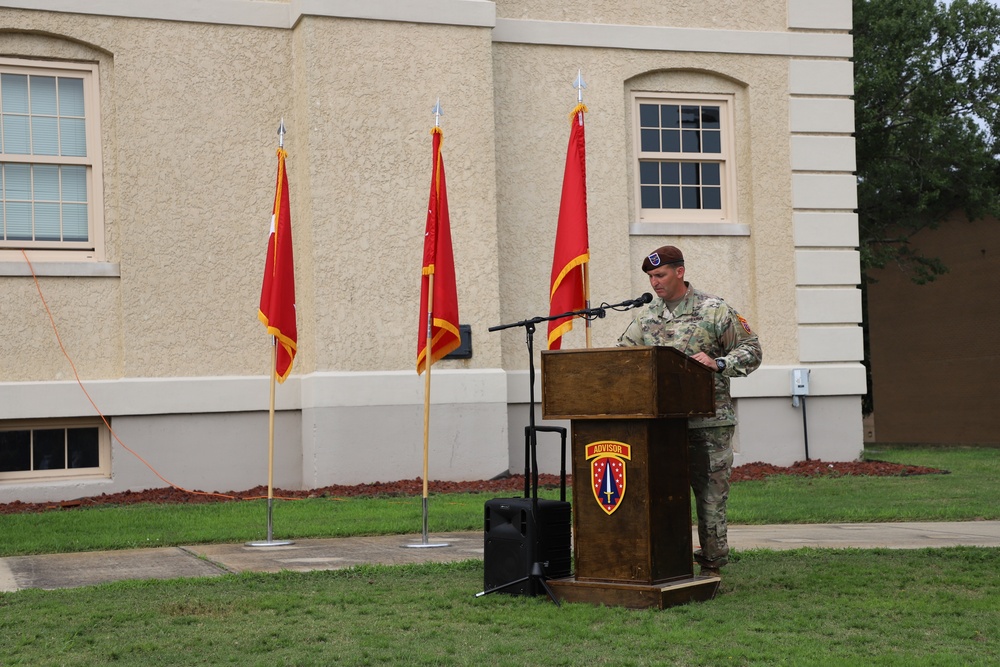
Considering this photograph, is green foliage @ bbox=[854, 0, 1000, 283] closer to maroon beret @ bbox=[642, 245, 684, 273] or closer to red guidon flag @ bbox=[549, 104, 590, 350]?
red guidon flag @ bbox=[549, 104, 590, 350]

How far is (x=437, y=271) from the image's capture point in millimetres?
10469

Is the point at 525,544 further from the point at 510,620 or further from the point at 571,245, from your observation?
the point at 571,245

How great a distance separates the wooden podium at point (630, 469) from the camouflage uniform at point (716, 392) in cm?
51

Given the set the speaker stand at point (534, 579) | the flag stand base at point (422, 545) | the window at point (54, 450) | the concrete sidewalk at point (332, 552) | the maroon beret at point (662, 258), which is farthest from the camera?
the window at point (54, 450)

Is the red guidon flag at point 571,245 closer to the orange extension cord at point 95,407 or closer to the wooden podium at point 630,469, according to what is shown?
the wooden podium at point 630,469

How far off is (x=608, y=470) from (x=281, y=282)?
4.71 m

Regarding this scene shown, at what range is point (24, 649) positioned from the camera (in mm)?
5852

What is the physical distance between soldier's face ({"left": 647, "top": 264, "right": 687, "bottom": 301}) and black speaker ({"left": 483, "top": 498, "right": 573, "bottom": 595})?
145cm

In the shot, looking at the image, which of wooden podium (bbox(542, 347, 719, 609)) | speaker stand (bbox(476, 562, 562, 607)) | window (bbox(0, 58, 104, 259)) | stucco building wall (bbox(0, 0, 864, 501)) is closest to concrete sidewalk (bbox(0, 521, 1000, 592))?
speaker stand (bbox(476, 562, 562, 607))

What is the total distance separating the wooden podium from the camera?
22.2ft

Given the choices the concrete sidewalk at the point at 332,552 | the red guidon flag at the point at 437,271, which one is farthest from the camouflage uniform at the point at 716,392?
the red guidon flag at the point at 437,271

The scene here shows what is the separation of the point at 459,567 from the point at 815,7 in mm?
11663

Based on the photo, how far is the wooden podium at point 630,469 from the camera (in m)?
6.77

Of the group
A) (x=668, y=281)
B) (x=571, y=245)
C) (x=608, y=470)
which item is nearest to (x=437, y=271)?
(x=571, y=245)
